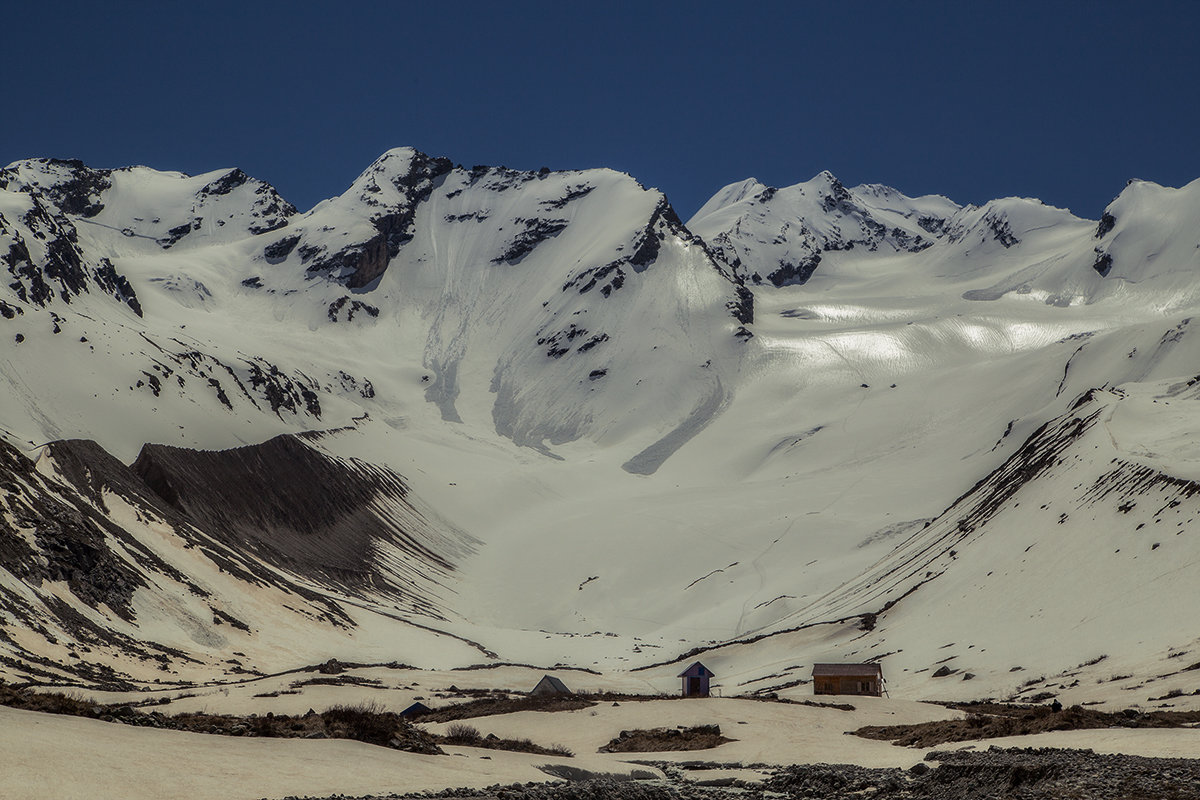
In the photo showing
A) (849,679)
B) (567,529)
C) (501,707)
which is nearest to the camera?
(501,707)

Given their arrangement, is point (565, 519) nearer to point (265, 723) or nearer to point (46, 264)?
point (46, 264)

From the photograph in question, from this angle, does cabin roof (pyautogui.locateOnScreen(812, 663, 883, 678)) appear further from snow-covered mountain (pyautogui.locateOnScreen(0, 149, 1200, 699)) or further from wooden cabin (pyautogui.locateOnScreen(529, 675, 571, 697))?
wooden cabin (pyautogui.locateOnScreen(529, 675, 571, 697))

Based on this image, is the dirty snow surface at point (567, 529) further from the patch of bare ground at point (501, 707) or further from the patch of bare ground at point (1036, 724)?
the patch of bare ground at point (501, 707)

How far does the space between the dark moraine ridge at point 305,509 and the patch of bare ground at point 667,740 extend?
68796 millimetres

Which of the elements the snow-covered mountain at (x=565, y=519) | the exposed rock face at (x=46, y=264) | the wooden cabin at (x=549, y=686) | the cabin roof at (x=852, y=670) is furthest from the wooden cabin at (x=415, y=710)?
the exposed rock face at (x=46, y=264)

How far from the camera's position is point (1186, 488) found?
211 ft

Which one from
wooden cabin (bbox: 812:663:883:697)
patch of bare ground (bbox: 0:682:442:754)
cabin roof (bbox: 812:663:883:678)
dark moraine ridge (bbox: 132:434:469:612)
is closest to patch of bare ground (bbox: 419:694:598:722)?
patch of bare ground (bbox: 0:682:442:754)

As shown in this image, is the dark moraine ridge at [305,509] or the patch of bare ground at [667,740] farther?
the dark moraine ridge at [305,509]

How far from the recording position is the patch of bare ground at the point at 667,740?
127 feet

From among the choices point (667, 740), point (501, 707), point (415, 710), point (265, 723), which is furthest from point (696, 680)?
point (265, 723)

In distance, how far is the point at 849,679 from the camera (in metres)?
60.6

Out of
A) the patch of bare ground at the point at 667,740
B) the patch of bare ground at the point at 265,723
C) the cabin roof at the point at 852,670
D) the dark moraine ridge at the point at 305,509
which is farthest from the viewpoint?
the dark moraine ridge at the point at 305,509

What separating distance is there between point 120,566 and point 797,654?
49.0 m

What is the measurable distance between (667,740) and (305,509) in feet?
306
